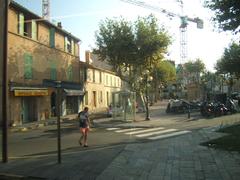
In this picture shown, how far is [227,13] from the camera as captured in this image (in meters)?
15.8

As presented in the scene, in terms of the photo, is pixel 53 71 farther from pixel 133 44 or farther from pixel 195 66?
pixel 195 66

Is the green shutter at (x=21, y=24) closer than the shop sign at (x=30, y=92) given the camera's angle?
No

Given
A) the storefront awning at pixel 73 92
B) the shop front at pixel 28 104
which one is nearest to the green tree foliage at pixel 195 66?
the storefront awning at pixel 73 92

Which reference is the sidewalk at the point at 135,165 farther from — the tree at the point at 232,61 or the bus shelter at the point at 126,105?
the tree at the point at 232,61

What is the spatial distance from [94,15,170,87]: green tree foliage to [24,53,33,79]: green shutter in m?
7.92

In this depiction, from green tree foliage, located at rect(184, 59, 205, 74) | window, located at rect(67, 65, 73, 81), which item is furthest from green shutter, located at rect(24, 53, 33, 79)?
green tree foliage, located at rect(184, 59, 205, 74)

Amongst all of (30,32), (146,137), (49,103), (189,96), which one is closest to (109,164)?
(146,137)

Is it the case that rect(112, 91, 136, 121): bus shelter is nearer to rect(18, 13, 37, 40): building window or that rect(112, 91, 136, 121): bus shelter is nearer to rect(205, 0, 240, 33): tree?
rect(18, 13, 37, 40): building window

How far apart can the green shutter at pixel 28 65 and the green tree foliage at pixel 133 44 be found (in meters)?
7.92

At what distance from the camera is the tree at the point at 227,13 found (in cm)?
1477

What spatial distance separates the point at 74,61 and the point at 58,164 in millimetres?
33425

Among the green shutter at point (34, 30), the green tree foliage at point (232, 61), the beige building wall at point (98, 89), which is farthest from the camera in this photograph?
the beige building wall at point (98, 89)

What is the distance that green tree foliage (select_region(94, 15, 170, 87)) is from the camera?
35.1 metres

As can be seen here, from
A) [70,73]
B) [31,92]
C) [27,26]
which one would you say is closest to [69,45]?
[70,73]
